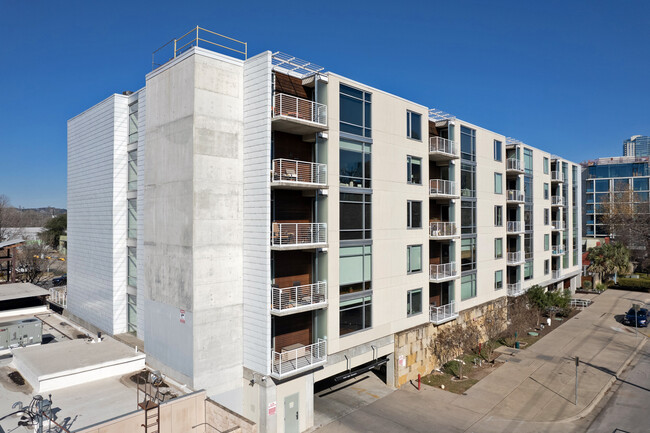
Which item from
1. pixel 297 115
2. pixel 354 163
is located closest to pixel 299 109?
pixel 297 115

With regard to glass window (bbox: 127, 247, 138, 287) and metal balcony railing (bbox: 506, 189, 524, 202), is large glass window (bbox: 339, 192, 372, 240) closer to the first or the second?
glass window (bbox: 127, 247, 138, 287)

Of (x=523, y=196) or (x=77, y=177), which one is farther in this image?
(x=523, y=196)

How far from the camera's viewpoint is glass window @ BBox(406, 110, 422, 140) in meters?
23.9

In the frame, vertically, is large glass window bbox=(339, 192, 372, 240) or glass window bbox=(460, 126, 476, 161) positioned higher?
glass window bbox=(460, 126, 476, 161)

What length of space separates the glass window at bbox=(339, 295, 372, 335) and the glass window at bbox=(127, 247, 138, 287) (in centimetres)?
1206

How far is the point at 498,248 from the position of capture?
33.0 m

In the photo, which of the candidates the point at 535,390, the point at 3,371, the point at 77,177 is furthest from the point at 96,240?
the point at 535,390

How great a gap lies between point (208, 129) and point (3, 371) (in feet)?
50.2

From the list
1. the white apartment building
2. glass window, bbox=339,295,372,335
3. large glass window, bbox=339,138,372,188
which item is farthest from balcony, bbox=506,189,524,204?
glass window, bbox=339,295,372,335

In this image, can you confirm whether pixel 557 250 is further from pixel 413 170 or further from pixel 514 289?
pixel 413 170

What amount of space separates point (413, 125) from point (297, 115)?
30.9 ft

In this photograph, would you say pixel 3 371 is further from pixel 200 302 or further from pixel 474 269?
pixel 474 269

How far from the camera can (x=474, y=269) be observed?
29812 millimetres

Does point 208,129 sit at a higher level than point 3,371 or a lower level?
higher
